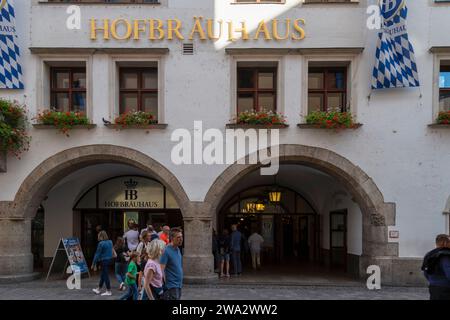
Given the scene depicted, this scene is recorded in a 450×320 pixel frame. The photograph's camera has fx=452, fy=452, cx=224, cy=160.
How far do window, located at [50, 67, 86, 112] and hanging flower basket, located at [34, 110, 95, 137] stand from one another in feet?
2.59

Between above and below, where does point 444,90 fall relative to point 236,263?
above

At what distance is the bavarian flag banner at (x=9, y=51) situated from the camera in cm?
1205

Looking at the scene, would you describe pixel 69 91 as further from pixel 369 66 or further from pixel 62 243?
pixel 369 66

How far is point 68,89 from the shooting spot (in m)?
13.0

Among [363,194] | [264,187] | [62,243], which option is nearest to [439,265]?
[363,194]

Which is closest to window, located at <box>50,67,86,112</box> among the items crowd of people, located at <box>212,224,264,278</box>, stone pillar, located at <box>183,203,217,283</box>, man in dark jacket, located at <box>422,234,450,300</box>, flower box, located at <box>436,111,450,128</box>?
stone pillar, located at <box>183,203,217,283</box>

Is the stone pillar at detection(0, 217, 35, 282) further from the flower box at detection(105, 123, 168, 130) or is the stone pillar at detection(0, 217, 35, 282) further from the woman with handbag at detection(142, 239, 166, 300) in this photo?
the woman with handbag at detection(142, 239, 166, 300)

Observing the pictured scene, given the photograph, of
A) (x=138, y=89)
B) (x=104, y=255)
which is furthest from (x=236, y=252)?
(x=138, y=89)

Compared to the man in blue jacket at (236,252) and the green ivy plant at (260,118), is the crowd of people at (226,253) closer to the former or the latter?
the man in blue jacket at (236,252)

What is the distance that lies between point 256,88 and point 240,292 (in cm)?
560

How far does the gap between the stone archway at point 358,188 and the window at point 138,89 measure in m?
2.88

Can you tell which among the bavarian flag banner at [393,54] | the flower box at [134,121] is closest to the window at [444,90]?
the bavarian flag banner at [393,54]

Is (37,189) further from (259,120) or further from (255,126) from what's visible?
(259,120)

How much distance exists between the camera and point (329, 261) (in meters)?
16.1
